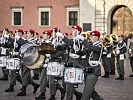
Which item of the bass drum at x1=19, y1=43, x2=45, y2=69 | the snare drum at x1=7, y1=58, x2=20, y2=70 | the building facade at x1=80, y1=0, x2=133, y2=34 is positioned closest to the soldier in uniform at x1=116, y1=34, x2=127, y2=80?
the snare drum at x1=7, y1=58, x2=20, y2=70

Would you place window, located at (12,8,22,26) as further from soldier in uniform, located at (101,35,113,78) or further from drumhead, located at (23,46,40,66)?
drumhead, located at (23,46,40,66)

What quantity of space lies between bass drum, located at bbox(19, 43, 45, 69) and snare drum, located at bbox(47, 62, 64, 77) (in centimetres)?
52

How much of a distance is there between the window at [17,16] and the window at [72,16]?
16.0 ft

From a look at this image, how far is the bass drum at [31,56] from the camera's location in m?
11.5

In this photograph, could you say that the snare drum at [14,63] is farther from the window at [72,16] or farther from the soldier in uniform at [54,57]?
the window at [72,16]

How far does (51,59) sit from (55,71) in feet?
1.63

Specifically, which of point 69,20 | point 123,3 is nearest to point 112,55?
point 123,3

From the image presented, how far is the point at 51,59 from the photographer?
11258 mm

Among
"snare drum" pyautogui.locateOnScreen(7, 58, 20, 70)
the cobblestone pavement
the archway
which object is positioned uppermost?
the archway

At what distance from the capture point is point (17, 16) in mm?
40750

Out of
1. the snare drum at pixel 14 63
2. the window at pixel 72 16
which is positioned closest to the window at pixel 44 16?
the window at pixel 72 16

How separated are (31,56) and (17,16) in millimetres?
29578

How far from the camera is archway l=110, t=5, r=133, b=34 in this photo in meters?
36.3

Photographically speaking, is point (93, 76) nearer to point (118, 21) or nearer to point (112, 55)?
point (112, 55)
